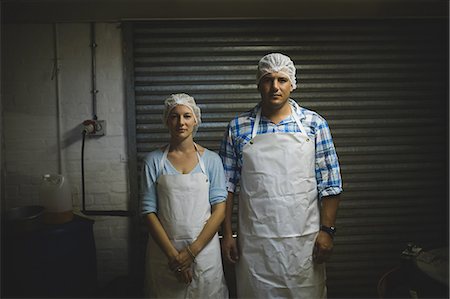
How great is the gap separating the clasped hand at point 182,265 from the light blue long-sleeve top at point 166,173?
31cm

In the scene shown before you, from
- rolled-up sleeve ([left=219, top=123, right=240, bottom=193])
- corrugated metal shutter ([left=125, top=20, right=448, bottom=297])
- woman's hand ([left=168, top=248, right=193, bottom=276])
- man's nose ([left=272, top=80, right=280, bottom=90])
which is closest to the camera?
woman's hand ([left=168, top=248, right=193, bottom=276])

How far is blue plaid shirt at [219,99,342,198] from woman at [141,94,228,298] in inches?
5.4

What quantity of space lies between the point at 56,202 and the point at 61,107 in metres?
1.05

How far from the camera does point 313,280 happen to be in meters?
2.16

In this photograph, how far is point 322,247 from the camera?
2137mm

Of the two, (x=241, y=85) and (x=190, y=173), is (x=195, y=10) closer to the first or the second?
(x=241, y=85)

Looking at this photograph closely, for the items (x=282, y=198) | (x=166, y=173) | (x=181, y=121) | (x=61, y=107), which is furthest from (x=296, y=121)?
(x=61, y=107)

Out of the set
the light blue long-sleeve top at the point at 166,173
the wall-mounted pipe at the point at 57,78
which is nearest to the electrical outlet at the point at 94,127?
the wall-mounted pipe at the point at 57,78

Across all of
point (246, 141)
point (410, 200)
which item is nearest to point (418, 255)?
point (410, 200)

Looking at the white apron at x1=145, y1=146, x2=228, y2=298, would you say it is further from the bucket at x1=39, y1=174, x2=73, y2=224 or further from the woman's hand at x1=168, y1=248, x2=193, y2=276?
the bucket at x1=39, y1=174, x2=73, y2=224

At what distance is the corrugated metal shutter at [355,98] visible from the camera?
3195 millimetres

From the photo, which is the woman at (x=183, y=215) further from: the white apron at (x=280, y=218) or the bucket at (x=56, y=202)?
the bucket at (x=56, y=202)

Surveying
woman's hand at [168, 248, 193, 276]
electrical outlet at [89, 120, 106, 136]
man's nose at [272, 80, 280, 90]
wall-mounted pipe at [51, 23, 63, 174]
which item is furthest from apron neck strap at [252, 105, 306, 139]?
wall-mounted pipe at [51, 23, 63, 174]

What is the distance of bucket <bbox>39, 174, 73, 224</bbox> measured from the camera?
2562 millimetres
